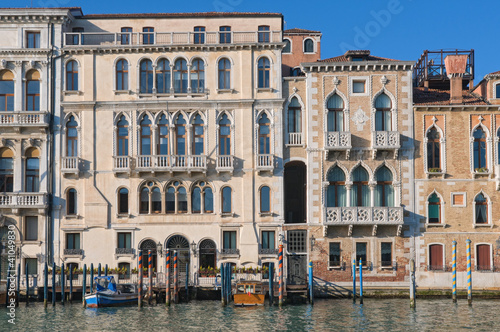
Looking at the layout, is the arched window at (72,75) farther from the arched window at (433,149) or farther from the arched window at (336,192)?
the arched window at (433,149)

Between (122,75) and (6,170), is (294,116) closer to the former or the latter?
(122,75)

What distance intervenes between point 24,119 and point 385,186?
17.6 m

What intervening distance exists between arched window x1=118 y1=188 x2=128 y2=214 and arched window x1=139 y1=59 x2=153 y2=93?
195 inches

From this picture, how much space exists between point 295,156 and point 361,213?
4153mm

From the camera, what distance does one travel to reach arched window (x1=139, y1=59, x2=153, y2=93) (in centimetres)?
3700

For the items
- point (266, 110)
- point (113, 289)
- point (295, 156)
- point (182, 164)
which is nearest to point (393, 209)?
point (295, 156)

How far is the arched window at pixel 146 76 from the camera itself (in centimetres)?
3700

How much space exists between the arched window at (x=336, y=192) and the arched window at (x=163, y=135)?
316 inches

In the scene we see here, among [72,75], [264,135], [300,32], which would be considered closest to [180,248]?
[264,135]

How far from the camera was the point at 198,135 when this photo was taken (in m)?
36.8

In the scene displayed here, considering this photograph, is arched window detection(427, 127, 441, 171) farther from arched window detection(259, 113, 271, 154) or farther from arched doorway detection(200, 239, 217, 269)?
arched doorway detection(200, 239, 217, 269)

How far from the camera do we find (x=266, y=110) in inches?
1441

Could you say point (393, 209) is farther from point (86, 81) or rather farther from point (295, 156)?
point (86, 81)

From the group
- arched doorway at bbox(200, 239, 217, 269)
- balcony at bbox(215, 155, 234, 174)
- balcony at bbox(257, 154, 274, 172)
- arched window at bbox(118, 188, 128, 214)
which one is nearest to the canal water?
arched doorway at bbox(200, 239, 217, 269)
